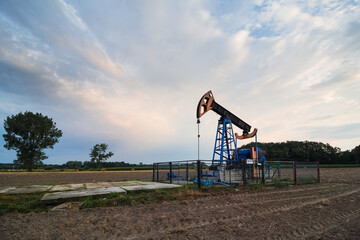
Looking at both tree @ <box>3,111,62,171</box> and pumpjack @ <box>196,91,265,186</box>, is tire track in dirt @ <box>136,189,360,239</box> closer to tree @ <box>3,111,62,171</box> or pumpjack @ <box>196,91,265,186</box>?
pumpjack @ <box>196,91,265,186</box>

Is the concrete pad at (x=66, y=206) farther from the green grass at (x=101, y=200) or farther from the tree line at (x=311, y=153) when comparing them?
the tree line at (x=311, y=153)

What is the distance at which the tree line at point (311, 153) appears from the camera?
73938 millimetres

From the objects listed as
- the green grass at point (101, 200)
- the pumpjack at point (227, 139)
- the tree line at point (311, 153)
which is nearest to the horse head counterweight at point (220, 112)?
the pumpjack at point (227, 139)

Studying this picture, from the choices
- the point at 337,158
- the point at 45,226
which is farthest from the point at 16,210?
the point at 337,158

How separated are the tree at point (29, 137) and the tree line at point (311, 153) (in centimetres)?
6839

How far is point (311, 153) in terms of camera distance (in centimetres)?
7894

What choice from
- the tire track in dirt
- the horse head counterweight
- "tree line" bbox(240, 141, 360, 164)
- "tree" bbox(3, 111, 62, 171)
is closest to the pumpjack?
the horse head counterweight

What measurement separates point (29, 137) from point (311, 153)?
90056 millimetres

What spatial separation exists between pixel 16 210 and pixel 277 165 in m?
14.8

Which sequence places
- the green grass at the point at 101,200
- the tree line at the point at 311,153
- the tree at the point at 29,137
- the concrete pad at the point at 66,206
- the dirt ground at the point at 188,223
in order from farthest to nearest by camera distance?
the tree line at the point at 311,153, the tree at the point at 29,137, the green grass at the point at 101,200, the concrete pad at the point at 66,206, the dirt ground at the point at 188,223

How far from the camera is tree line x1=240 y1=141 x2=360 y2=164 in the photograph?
73938mm

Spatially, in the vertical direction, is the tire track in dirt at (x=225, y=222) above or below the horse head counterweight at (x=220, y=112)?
below

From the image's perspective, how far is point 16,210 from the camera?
573 cm

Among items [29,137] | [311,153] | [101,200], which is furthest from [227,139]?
[311,153]
